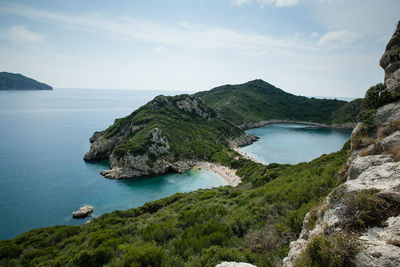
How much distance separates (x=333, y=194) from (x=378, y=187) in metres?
1.33

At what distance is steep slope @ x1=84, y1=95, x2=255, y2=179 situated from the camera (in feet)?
183

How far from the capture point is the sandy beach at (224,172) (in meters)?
48.6

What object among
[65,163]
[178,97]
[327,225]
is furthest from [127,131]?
[327,225]

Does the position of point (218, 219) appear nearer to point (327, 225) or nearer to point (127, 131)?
point (327, 225)

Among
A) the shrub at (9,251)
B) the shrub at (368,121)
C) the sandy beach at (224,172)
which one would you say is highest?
the shrub at (368,121)

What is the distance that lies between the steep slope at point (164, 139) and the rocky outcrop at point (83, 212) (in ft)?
52.1

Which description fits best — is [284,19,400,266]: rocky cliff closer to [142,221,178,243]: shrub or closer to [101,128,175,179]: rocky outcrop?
[142,221,178,243]: shrub

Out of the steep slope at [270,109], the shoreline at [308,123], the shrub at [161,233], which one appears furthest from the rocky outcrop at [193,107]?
the shrub at [161,233]

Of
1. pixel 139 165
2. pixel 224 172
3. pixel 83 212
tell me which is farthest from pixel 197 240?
pixel 139 165

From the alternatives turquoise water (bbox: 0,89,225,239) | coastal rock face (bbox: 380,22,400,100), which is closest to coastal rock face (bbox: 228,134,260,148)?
turquoise water (bbox: 0,89,225,239)

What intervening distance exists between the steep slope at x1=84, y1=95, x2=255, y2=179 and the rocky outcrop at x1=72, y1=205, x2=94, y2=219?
52.1 feet

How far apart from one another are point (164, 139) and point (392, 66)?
194ft

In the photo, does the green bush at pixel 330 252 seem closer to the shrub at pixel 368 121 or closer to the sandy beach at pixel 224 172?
the shrub at pixel 368 121

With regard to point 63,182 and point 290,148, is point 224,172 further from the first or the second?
point 290,148
